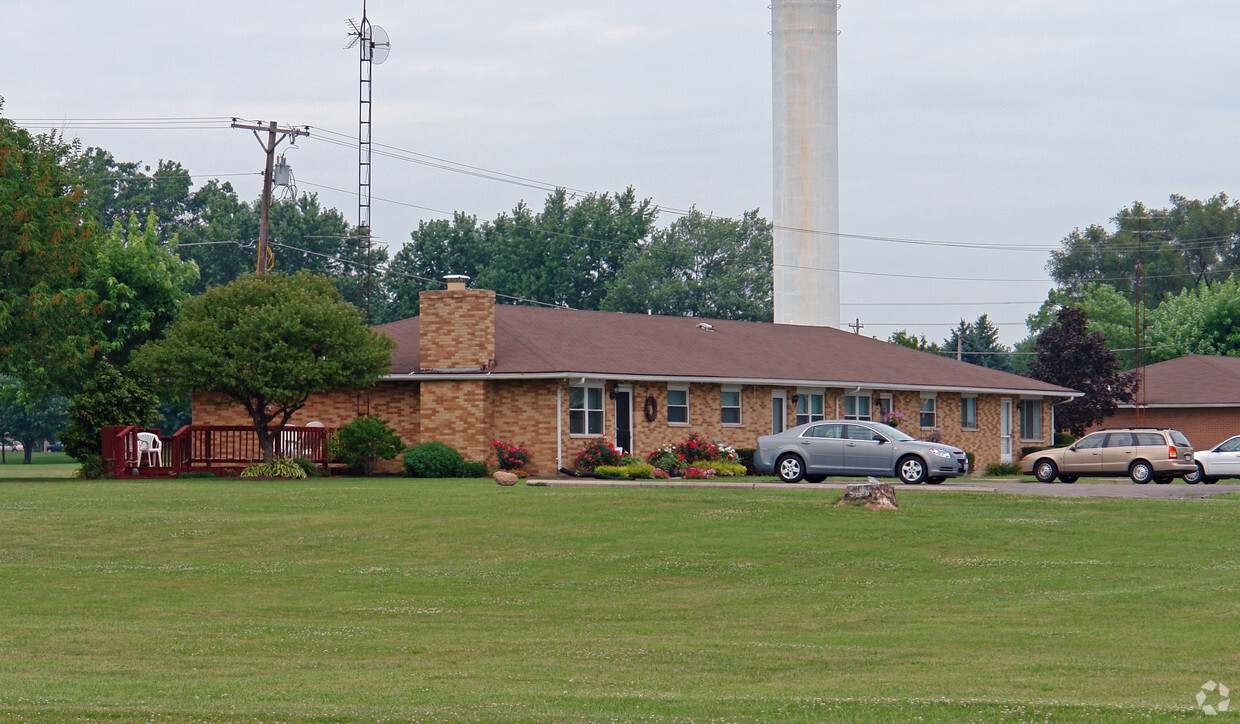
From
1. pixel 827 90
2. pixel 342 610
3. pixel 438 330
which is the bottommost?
pixel 342 610

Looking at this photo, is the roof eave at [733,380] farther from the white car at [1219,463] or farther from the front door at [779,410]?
the white car at [1219,463]

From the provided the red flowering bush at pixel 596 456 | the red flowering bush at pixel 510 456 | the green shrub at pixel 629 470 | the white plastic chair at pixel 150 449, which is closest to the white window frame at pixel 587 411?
the red flowering bush at pixel 596 456

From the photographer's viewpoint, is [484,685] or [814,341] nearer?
[484,685]

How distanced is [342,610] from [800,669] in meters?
6.41

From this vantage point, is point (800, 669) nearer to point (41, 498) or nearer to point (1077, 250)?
point (41, 498)

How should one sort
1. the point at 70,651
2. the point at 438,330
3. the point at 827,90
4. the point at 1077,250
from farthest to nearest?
the point at 1077,250 → the point at 827,90 → the point at 438,330 → the point at 70,651

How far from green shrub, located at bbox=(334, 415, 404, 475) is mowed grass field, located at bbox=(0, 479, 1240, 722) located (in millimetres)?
7546

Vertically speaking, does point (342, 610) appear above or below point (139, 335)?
below

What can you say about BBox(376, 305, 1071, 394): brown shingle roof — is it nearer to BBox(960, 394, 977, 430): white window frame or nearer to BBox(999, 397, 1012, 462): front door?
BBox(960, 394, 977, 430): white window frame

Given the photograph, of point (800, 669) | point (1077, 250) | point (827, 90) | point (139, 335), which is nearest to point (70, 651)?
point (800, 669)

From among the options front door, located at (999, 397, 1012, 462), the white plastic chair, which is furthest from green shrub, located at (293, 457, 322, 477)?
front door, located at (999, 397, 1012, 462)

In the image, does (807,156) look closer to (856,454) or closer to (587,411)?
(587,411)

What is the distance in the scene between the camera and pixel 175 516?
23.7 meters

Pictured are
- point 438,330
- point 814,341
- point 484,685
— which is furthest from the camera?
point 814,341
